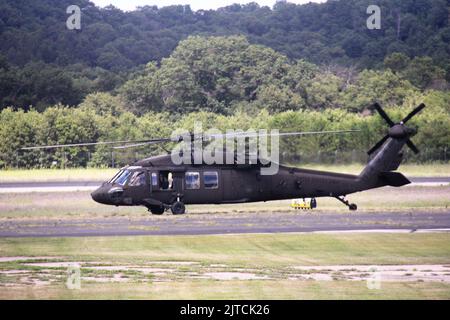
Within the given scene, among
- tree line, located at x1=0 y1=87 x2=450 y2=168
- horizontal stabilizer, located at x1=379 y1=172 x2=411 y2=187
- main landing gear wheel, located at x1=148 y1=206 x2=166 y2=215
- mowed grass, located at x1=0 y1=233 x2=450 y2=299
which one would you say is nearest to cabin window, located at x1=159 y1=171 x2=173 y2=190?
main landing gear wheel, located at x1=148 y1=206 x2=166 y2=215

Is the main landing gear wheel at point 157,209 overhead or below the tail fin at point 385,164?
below

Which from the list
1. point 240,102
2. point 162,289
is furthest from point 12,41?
point 162,289

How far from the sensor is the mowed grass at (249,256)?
21.5 m

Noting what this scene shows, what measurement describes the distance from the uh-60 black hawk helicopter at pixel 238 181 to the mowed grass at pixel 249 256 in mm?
6428

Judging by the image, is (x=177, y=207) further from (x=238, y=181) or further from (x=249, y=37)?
(x=249, y=37)

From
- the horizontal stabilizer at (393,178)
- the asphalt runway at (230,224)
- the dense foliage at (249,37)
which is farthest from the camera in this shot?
the dense foliage at (249,37)

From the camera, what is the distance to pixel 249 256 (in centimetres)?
2808

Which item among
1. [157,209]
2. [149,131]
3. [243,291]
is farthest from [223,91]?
[243,291]

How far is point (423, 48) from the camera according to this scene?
153 m

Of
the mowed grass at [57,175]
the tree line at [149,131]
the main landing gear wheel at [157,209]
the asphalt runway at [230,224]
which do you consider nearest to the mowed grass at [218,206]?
the main landing gear wheel at [157,209]

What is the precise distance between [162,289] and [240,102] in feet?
251

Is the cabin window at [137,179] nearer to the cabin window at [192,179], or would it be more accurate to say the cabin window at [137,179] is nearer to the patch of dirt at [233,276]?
the cabin window at [192,179]

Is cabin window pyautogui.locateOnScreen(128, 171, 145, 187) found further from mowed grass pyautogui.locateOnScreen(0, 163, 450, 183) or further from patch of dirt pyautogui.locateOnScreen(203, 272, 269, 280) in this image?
mowed grass pyautogui.locateOnScreen(0, 163, 450, 183)

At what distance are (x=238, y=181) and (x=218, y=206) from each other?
6526 mm
